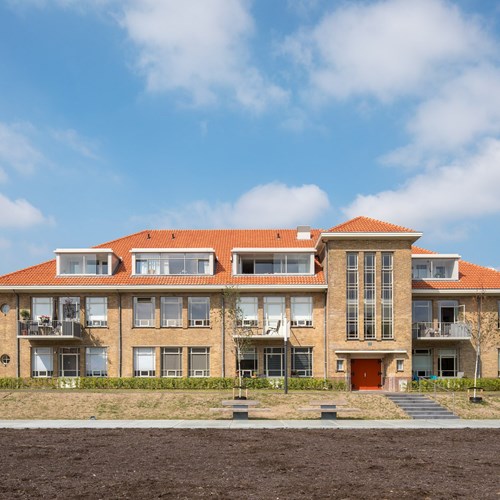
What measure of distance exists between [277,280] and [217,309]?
4.19 meters

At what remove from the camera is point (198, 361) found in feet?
137

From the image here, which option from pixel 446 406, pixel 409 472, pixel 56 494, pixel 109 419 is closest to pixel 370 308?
pixel 446 406

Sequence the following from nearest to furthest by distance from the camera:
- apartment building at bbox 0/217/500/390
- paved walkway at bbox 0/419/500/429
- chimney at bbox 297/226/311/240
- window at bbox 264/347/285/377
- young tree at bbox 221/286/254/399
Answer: paved walkway at bbox 0/419/500/429
young tree at bbox 221/286/254/399
apartment building at bbox 0/217/500/390
window at bbox 264/347/285/377
chimney at bbox 297/226/311/240

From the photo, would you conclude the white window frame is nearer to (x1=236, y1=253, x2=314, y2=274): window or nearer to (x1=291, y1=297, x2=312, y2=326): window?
(x1=291, y1=297, x2=312, y2=326): window

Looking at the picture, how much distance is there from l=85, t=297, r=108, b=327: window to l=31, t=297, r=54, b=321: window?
2.32 metres

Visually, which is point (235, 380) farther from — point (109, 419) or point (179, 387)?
point (109, 419)

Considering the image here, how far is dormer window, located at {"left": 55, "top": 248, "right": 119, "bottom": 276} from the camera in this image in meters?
43.0

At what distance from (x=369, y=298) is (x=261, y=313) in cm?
674

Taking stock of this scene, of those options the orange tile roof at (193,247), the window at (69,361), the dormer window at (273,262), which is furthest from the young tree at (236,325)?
the window at (69,361)

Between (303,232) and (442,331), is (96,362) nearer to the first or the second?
(303,232)

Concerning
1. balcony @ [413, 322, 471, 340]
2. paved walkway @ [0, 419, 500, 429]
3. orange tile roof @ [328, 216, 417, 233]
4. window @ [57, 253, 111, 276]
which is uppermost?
orange tile roof @ [328, 216, 417, 233]

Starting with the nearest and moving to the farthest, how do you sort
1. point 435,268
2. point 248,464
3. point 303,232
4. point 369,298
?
point 248,464, point 369,298, point 435,268, point 303,232

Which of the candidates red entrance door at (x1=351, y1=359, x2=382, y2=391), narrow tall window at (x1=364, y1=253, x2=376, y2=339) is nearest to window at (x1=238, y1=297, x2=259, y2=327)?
red entrance door at (x1=351, y1=359, x2=382, y2=391)

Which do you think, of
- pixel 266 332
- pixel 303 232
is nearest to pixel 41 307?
pixel 266 332
